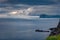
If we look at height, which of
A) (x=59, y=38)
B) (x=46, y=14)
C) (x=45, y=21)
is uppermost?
(x=45, y=21)

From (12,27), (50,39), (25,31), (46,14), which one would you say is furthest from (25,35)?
(50,39)

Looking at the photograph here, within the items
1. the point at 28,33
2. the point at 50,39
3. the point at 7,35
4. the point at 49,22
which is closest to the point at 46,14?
the point at 49,22

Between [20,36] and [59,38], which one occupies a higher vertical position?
[20,36]

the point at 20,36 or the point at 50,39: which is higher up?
the point at 20,36

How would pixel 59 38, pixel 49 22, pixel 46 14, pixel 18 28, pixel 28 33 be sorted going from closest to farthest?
1. pixel 59 38
2. pixel 46 14
3. pixel 49 22
4. pixel 28 33
5. pixel 18 28

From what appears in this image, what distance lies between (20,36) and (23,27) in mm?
1637

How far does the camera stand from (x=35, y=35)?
44906mm

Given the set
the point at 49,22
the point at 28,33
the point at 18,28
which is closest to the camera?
the point at 49,22

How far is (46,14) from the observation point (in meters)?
34.4

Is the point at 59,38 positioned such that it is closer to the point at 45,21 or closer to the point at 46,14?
the point at 46,14

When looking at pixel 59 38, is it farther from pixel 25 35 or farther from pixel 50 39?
pixel 25 35

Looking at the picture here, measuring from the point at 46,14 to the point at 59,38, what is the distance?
18.4 m

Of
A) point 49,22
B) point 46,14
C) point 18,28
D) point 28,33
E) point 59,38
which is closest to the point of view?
point 59,38

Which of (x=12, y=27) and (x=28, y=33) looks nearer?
(x=28, y=33)
